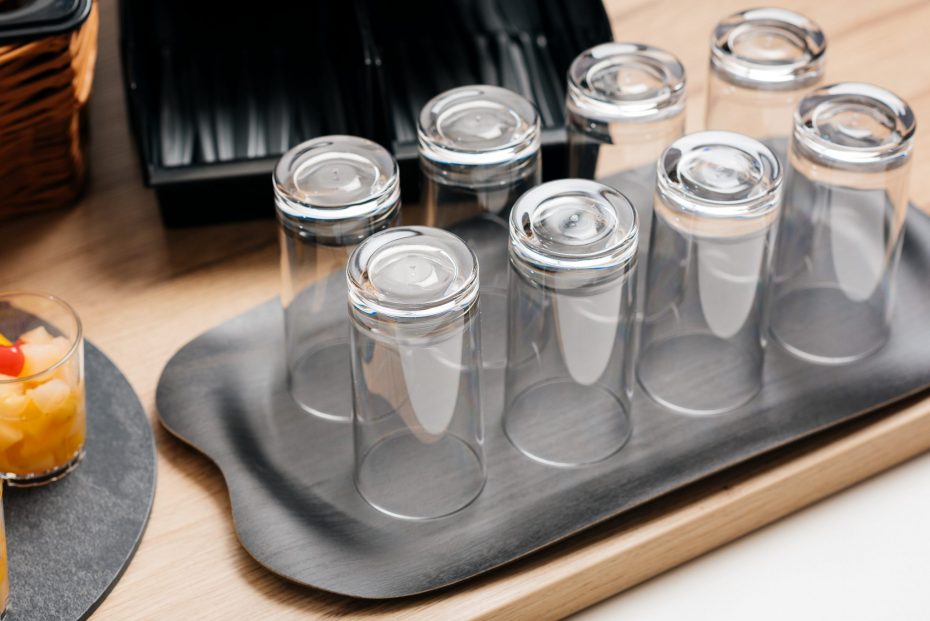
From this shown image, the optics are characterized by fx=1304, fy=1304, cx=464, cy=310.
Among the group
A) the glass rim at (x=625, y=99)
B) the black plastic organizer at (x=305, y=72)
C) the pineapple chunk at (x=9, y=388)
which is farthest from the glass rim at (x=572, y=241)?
the pineapple chunk at (x=9, y=388)

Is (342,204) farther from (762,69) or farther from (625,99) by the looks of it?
(762,69)

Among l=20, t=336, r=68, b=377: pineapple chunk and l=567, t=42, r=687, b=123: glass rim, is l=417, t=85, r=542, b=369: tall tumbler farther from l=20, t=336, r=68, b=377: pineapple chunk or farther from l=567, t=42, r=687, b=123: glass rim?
l=20, t=336, r=68, b=377: pineapple chunk

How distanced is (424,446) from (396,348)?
0.32ft

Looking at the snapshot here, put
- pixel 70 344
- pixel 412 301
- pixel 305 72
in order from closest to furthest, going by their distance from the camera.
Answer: pixel 412 301
pixel 70 344
pixel 305 72

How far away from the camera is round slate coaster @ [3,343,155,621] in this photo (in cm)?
80

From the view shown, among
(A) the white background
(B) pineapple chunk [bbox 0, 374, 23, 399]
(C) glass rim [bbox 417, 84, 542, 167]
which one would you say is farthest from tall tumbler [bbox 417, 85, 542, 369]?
(B) pineapple chunk [bbox 0, 374, 23, 399]

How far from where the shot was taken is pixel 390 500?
847mm

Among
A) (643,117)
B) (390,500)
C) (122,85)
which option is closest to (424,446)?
(390,500)

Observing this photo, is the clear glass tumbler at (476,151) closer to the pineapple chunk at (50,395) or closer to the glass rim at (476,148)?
the glass rim at (476,148)

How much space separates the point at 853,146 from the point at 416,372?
13.1 inches

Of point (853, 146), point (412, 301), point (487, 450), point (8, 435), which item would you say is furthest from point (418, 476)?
point (853, 146)

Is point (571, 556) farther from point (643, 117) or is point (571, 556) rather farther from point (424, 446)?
point (643, 117)

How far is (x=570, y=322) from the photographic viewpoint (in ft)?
2.81

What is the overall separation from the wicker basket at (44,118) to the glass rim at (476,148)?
26 cm
